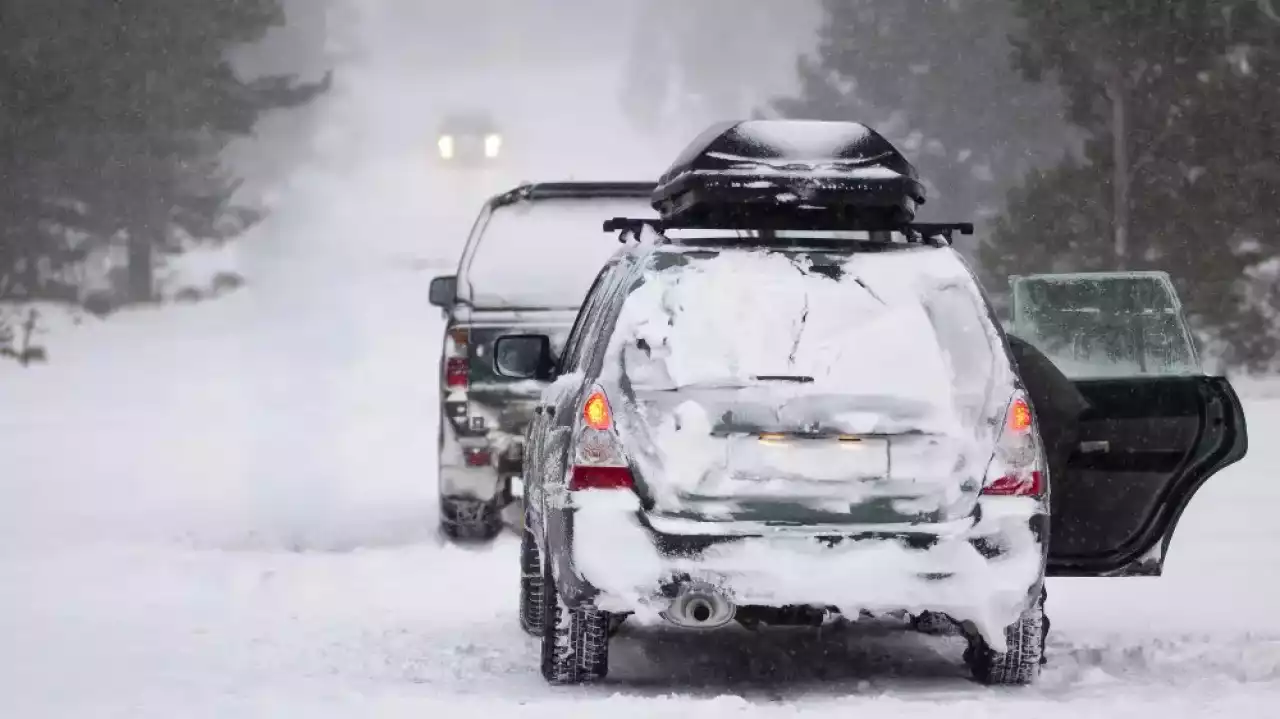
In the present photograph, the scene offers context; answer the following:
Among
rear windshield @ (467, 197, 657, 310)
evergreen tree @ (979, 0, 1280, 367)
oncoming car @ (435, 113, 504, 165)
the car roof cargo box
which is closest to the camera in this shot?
the car roof cargo box

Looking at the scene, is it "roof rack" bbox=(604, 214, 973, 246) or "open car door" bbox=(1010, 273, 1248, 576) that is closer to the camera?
"roof rack" bbox=(604, 214, 973, 246)

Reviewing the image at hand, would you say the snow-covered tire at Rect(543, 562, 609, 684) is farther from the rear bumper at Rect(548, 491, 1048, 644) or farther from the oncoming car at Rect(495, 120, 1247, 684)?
the rear bumper at Rect(548, 491, 1048, 644)

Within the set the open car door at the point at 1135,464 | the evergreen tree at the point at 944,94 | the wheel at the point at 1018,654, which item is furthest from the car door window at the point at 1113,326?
the evergreen tree at the point at 944,94

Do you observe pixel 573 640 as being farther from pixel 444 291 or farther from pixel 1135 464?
pixel 444 291

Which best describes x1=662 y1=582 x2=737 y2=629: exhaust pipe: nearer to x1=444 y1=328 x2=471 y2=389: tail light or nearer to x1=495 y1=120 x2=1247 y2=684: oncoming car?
x1=495 y1=120 x2=1247 y2=684: oncoming car

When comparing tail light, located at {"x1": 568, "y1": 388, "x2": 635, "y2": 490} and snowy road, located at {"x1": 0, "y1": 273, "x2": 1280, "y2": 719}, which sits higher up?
tail light, located at {"x1": 568, "y1": 388, "x2": 635, "y2": 490}

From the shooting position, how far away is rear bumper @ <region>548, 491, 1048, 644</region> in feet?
24.4

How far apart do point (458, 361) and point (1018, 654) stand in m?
5.68

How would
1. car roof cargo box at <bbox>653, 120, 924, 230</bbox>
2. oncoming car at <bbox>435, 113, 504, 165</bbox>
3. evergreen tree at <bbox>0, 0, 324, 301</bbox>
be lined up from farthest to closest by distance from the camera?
oncoming car at <bbox>435, 113, 504, 165</bbox>, evergreen tree at <bbox>0, 0, 324, 301</bbox>, car roof cargo box at <bbox>653, 120, 924, 230</bbox>

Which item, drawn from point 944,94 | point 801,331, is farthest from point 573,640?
point 944,94

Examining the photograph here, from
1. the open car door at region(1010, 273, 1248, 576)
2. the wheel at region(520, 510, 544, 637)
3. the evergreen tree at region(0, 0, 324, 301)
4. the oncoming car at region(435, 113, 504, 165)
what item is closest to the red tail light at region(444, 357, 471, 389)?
the wheel at region(520, 510, 544, 637)

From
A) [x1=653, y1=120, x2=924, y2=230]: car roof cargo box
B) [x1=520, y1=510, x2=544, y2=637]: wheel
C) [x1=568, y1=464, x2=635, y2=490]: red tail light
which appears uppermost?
[x1=653, y1=120, x2=924, y2=230]: car roof cargo box

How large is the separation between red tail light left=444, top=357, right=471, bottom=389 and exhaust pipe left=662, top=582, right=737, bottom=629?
558cm

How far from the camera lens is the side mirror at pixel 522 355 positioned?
886 centimetres
